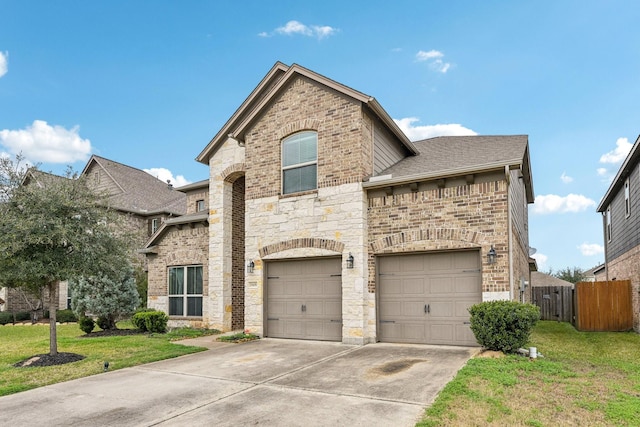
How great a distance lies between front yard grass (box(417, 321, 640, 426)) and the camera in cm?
525

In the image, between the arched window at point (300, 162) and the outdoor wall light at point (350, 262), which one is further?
the arched window at point (300, 162)

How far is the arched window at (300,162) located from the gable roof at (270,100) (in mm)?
1421

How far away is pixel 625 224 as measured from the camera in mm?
16922

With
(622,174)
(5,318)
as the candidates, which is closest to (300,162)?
(622,174)

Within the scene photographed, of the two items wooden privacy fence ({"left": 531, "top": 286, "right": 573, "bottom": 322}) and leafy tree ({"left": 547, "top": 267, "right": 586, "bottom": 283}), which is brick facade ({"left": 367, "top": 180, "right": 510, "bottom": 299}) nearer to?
wooden privacy fence ({"left": 531, "top": 286, "right": 573, "bottom": 322})

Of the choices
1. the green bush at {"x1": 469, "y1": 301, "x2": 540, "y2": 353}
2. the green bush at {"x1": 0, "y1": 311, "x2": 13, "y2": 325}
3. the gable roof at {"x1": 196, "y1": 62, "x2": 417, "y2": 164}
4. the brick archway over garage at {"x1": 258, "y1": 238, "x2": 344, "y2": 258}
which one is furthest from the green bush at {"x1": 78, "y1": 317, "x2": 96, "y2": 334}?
the green bush at {"x1": 469, "y1": 301, "x2": 540, "y2": 353}

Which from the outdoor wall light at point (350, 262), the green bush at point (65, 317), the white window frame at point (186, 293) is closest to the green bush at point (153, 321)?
the white window frame at point (186, 293)

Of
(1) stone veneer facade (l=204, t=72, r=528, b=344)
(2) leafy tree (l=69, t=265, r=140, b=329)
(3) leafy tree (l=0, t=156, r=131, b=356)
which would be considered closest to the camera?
(3) leafy tree (l=0, t=156, r=131, b=356)

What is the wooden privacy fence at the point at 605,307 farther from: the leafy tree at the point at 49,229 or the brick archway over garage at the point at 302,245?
the leafy tree at the point at 49,229

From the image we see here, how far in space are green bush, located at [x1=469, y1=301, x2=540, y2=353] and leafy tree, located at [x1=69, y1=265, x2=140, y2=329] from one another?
12.0m

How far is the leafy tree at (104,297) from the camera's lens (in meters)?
15.7

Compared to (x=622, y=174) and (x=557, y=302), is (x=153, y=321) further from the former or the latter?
(x=622, y=174)

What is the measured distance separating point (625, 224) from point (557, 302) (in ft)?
15.5

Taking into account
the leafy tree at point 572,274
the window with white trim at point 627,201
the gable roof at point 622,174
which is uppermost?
the gable roof at point 622,174
